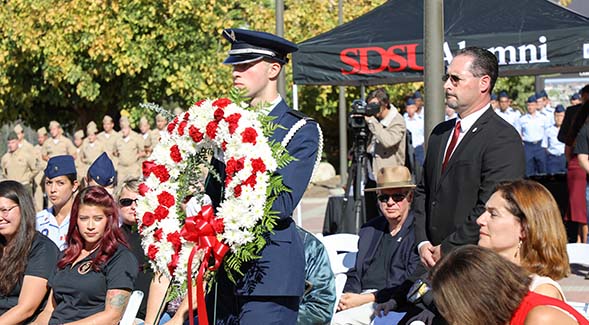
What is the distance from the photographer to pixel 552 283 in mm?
3977

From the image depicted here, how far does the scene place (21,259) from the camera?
640 centimetres

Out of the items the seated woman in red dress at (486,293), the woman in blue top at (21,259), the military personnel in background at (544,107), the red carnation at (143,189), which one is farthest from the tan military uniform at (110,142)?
the seated woman in red dress at (486,293)

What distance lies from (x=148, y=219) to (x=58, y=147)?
1716 centimetres

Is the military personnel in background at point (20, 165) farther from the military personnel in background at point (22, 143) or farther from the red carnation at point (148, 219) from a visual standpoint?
the red carnation at point (148, 219)

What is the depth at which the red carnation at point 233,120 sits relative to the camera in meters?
4.23

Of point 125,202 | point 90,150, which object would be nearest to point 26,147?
point 90,150

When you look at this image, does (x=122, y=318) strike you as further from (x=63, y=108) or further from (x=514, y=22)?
(x=63, y=108)

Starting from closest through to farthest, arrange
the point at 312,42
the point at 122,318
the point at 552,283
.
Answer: the point at 552,283 < the point at 122,318 < the point at 312,42

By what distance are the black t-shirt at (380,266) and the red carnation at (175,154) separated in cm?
250

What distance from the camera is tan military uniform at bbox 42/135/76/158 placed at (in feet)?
69.0

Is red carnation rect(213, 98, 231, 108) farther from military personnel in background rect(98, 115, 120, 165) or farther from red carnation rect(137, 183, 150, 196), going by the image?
military personnel in background rect(98, 115, 120, 165)

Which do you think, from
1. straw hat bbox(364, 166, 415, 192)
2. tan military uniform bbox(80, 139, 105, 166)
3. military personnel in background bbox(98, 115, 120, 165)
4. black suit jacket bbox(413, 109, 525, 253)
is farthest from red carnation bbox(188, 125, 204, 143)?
military personnel in background bbox(98, 115, 120, 165)

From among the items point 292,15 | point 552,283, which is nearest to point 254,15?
point 292,15

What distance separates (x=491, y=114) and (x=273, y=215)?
4.92 ft
